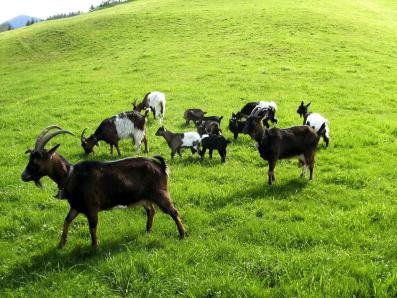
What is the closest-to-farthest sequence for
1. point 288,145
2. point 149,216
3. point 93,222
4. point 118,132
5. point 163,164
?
point 93,222 → point 163,164 → point 149,216 → point 288,145 → point 118,132

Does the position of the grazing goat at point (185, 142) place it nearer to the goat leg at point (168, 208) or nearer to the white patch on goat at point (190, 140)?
the white patch on goat at point (190, 140)

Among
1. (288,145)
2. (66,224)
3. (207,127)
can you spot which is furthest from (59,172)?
(207,127)

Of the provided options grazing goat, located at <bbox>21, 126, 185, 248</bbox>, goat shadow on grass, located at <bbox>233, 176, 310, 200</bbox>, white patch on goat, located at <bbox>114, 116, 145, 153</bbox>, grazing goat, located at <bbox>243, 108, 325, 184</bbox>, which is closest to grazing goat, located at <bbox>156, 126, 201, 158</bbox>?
white patch on goat, located at <bbox>114, 116, 145, 153</bbox>

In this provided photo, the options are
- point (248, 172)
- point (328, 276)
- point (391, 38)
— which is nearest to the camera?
point (328, 276)

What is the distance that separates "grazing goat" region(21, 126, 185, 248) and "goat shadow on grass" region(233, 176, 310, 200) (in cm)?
266

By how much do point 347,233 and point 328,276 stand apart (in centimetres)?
168

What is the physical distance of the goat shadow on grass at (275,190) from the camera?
9.98 m

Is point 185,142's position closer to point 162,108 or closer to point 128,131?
point 128,131

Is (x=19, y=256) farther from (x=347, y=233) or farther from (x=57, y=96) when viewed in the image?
(x=57, y=96)

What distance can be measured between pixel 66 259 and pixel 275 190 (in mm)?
5243

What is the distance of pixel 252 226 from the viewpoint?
27.4ft

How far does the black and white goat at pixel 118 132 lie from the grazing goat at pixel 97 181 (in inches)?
228

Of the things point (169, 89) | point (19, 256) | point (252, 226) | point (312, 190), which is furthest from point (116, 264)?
point (169, 89)

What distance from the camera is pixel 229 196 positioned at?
1003 centimetres
